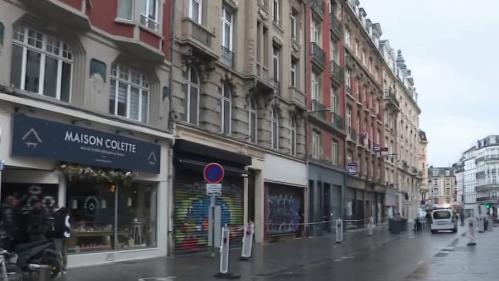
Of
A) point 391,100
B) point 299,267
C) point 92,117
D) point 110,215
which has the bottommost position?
point 299,267

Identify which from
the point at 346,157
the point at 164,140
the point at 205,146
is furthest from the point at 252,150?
the point at 346,157

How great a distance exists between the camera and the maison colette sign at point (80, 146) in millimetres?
14289

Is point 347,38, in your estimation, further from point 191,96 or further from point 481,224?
point 191,96

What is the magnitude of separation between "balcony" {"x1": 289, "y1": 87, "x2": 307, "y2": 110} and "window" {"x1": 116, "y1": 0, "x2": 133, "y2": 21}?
14918 mm

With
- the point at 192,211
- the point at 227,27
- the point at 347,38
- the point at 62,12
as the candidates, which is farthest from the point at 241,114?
the point at 347,38

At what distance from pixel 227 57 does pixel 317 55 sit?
13296mm

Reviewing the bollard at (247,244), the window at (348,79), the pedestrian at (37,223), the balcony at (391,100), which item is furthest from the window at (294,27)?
the balcony at (391,100)

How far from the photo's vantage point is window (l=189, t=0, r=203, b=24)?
2280 centimetres

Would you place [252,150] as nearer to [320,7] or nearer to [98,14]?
[98,14]

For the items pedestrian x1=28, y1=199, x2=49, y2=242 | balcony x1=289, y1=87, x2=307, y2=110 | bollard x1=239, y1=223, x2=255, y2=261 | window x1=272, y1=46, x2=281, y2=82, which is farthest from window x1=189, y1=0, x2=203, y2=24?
pedestrian x1=28, y1=199, x2=49, y2=242

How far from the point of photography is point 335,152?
139ft

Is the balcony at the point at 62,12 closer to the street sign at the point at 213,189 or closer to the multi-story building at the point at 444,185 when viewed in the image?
the street sign at the point at 213,189

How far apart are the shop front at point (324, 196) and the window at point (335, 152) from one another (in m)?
0.79

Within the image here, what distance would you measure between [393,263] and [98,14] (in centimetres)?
1159
